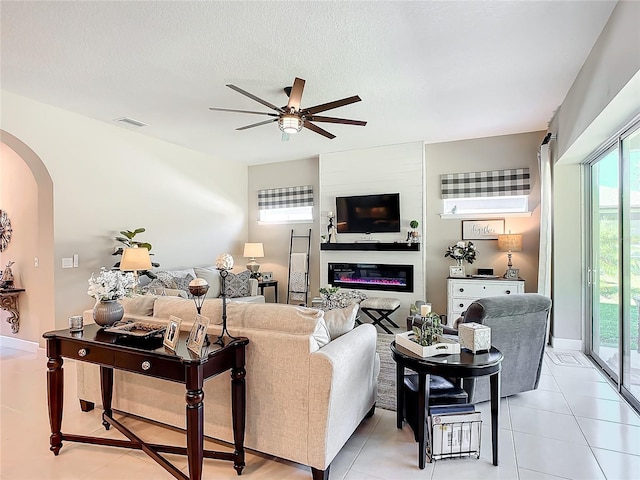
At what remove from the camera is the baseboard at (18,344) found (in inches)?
179

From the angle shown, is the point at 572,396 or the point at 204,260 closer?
the point at 572,396

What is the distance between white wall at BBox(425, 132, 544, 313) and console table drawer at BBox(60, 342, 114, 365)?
484cm

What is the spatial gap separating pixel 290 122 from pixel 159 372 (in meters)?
2.44

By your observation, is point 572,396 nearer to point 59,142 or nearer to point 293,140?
point 293,140

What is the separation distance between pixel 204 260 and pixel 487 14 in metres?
5.40

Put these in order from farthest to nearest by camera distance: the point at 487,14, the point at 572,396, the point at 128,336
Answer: the point at 572,396
the point at 487,14
the point at 128,336

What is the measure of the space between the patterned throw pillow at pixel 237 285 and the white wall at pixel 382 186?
1472 mm

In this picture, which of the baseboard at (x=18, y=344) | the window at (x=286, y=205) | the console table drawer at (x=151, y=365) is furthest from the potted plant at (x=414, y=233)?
the baseboard at (x=18, y=344)

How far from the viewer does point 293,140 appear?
224 inches

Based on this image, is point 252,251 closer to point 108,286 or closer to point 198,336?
point 108,286

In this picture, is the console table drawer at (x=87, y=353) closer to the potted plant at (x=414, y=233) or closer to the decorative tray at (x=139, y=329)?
the decorative tray at (x=139, y=329)

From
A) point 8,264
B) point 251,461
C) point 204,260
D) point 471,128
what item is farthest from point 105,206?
point 471,128

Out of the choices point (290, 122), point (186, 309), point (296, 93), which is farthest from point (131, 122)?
point (186, 309)

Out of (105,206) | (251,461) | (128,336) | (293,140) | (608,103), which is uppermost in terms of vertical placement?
(293,140)
